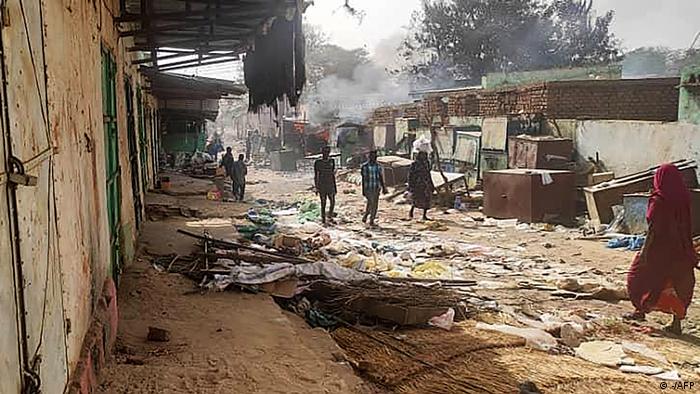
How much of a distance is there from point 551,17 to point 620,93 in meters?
14.8

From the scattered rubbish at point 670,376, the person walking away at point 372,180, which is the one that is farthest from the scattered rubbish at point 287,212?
the scattered rubbish at point 670,376

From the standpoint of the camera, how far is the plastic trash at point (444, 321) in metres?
5.90

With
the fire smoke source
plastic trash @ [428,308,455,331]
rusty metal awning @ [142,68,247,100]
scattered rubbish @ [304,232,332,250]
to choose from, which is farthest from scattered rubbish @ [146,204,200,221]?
the fire smoke source

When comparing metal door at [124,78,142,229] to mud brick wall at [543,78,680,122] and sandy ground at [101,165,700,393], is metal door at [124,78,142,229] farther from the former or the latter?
mud brick wall at [543,78,680,122]

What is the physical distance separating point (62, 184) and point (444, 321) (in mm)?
4045

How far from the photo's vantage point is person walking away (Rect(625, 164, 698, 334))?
6.03 m

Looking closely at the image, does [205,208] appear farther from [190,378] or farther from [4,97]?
[4,97]

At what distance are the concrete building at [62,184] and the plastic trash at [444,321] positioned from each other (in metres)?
2.96

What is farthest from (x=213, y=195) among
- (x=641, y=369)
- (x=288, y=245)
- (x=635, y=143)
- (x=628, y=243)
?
(x=641, y=369)

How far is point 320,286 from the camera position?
6.45 metres

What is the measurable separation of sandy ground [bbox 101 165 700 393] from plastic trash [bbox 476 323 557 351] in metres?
0.77

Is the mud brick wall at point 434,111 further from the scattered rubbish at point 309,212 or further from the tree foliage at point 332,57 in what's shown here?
the tree foliage at point 332,57

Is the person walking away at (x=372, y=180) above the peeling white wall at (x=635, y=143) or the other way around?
the other way around

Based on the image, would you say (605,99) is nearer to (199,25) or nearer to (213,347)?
(199,25)
